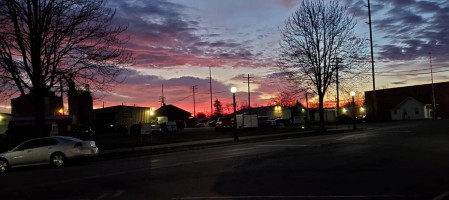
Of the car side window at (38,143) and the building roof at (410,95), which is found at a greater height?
the building roof at (410,95)

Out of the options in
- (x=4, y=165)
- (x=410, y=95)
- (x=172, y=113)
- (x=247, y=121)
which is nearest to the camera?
(x=4, y=165)

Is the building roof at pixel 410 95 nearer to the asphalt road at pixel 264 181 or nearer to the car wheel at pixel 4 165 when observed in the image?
the asphalt road at pixel 264 181

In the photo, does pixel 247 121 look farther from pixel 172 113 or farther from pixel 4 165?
pixel 172 113

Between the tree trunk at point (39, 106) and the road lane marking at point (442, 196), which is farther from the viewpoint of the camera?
the tree trunk at point (39, 106)

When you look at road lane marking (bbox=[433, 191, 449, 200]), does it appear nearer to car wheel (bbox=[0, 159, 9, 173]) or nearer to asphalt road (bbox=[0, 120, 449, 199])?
asphalt road (bbox=[0, 120, 449, 199])

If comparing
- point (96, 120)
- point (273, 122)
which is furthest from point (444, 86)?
point (96, 120)

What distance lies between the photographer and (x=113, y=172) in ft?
42.7

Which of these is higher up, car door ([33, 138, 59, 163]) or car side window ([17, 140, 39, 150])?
car side window ([17, 140, 39, 150])

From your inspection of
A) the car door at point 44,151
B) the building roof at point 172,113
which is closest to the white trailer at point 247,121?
the car door at point 44,151

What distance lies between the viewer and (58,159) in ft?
52.2

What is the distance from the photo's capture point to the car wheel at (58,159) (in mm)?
15877

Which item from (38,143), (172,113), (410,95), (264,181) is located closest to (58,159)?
(38,143)

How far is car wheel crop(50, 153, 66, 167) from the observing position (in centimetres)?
1588

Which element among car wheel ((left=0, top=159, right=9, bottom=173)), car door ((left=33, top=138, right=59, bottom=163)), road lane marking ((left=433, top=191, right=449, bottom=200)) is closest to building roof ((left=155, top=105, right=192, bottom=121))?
car door ((left=33, top=138, right=59, bottom=163))
